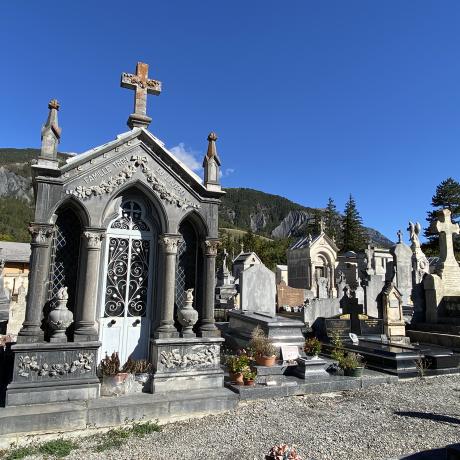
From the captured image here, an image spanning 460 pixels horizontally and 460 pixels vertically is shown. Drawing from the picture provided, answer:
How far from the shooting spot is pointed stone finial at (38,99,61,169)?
6.26 meters

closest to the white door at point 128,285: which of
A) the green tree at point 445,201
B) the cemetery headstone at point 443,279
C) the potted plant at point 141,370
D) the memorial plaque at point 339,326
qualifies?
the potted plant at point 141,370

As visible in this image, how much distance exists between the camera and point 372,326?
45.3 feet

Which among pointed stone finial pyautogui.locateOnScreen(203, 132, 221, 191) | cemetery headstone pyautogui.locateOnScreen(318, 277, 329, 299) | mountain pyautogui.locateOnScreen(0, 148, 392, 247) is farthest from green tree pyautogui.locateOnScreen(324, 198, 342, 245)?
pointed stone finial pyautogui.locateOnScreen(203, 132, 221, 191)

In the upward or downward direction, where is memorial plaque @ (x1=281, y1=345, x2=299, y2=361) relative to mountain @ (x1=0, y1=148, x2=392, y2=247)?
downward

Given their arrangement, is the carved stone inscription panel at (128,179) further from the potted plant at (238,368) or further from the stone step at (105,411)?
the stone step at (105,411)

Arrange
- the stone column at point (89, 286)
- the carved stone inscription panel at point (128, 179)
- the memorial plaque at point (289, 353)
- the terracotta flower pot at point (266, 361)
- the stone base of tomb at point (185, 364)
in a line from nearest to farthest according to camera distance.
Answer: the stone column at point (89, 286), the stone base of tomb at point (185, 364), the carved stone inscription panel at point (128, 179), the terracotta flower pot at point (266, 361), the memorial plaque at point (289, 353)

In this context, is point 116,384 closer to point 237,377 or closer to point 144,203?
point 237,377

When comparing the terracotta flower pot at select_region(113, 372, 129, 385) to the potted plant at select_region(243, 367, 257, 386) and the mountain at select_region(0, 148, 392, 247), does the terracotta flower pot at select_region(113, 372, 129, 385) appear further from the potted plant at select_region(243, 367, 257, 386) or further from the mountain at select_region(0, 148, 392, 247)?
the mountain at select_region(0, 148, 392, 247)

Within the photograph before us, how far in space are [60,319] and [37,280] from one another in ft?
2.40

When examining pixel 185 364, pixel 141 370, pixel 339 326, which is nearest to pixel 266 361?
pixel 185 364

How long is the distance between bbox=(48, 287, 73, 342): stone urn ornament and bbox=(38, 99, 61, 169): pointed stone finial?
7.15 ft

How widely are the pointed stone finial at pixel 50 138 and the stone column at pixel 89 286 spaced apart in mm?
1313

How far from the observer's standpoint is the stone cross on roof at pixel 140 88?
7.30 meters

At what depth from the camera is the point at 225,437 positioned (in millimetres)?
5176
